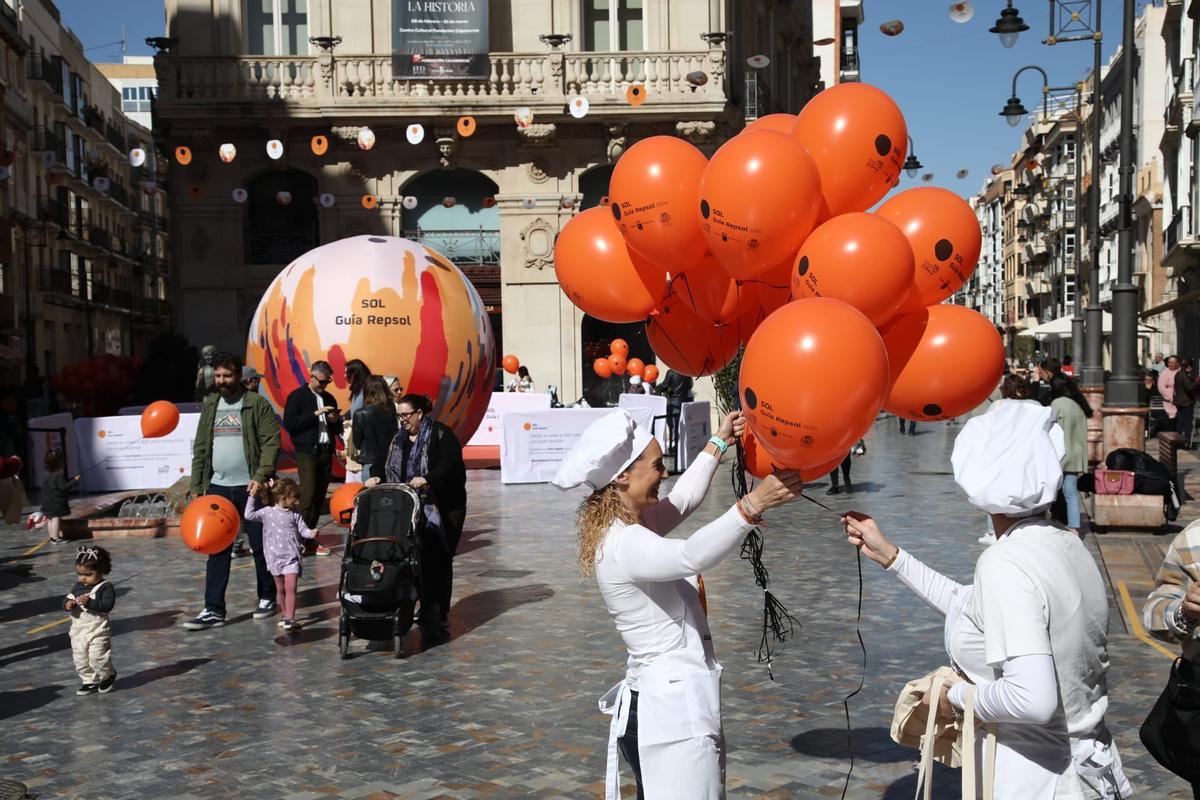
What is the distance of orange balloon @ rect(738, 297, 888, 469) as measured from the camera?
13.8 feet

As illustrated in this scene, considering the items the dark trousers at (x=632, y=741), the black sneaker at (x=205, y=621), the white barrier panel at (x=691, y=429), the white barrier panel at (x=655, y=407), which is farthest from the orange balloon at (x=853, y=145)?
the white barrier panel at (x=691, y=429)

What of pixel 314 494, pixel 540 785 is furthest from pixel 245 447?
pixel 540 785

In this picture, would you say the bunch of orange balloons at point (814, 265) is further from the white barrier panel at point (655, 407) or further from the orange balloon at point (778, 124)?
the white barrier panel at point (655, 407)

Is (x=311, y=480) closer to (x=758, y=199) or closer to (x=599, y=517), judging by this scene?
(x=758, y=199)

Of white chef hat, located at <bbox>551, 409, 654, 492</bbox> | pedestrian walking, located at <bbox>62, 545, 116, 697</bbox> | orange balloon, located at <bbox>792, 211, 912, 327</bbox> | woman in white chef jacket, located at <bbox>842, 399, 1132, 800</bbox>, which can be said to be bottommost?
pedestrian walking, located at <bbox>62, 545, 116, 697</bbox>

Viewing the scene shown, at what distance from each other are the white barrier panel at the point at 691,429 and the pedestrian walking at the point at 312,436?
27.4 ft

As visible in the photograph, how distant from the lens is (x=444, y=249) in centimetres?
3162

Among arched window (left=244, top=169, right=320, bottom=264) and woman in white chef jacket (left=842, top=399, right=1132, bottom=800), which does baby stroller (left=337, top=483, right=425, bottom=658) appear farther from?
arched window (left=244, top=169, right=320, bottom=264)

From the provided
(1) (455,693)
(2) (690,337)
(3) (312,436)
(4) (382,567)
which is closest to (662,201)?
(2) (690,337)

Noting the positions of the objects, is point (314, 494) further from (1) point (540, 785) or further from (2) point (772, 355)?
(2) point (772, 355)

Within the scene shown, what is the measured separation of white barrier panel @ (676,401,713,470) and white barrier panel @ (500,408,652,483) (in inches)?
64.2

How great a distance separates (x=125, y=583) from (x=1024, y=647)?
10069 mm

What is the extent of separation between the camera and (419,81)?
3012 cm

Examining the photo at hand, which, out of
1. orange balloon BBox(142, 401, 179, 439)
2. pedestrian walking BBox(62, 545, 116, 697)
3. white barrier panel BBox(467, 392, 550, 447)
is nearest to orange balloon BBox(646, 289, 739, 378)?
pedestrian walking BBox(62, 545, 116, 697)
